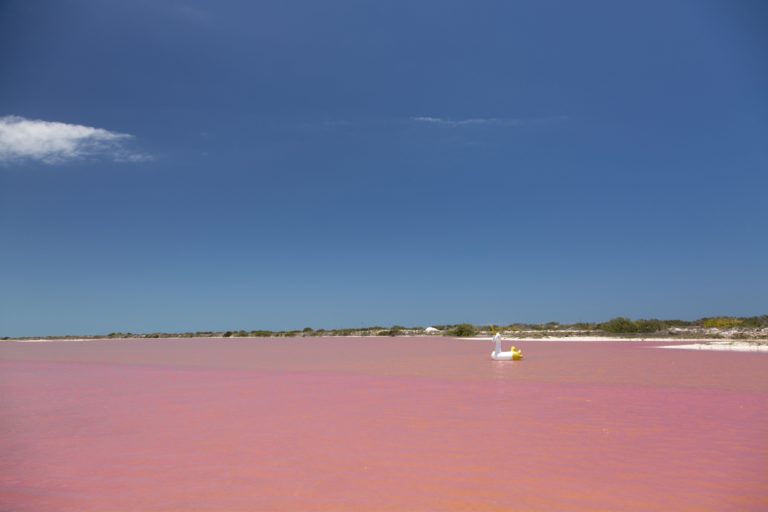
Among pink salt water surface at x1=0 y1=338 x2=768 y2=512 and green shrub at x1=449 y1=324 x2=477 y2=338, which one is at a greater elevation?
green shrub at x1=449 y1=324 x2=477 y2=338

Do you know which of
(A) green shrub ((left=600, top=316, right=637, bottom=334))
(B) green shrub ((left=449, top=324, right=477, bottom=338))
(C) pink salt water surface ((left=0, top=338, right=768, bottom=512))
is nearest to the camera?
(C) pink salt water surface ((left=0, top=338, right=768, bottom=512))

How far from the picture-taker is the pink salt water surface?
4.94 metres

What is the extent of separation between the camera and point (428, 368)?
17688 mm

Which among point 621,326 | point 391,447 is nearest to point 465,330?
point 621,326

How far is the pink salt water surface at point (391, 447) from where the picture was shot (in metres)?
4.94

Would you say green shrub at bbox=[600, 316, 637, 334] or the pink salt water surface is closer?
the pink salt water surface

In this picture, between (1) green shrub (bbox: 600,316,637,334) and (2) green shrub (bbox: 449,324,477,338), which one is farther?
(2) green shrub (bbox: 449,324,477,338)

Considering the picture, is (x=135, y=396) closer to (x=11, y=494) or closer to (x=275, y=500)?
(x=11, y=494)

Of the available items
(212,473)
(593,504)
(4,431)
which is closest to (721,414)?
(593,504)

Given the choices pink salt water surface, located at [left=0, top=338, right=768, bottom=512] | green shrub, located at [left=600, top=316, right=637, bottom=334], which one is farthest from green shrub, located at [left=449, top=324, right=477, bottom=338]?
pink salt water surface, located at [left=0, top=338, right=768, bottom=512]

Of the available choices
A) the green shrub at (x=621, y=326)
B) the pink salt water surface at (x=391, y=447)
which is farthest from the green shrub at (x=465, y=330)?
the pink salt water surface at (x=391, y=447)

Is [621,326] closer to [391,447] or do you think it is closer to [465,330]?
[465,330]

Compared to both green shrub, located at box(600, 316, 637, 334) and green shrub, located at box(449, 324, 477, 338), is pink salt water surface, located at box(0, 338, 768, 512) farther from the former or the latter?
green shrub, located at box(449, 324, 477, 338)

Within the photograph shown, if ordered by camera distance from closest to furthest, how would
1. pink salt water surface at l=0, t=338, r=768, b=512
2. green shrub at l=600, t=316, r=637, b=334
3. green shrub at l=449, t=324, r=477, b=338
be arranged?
pink salt water surface at l=0, t=338, r=768, b=512 < green shrub at l=600, t=316, r=637, b=334 < green shrub at l=449, t=324, r=477, b=338
